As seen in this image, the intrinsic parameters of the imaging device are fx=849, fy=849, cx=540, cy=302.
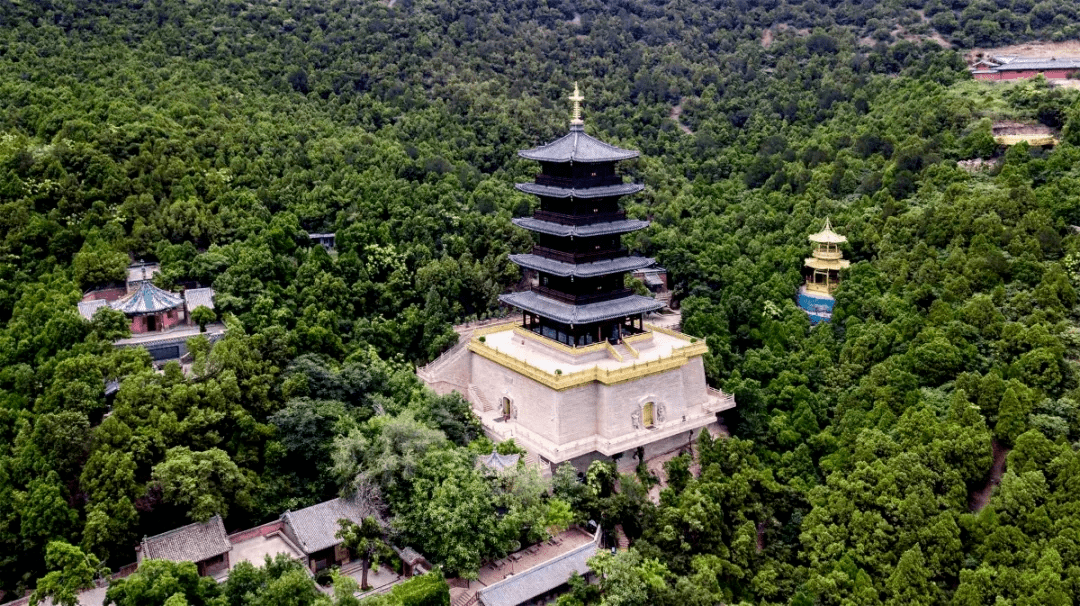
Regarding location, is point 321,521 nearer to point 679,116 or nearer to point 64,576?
point 64,576

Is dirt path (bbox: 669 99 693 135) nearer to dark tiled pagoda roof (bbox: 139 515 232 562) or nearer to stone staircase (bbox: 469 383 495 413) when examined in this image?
stone staircase (bbox: 469 383 495 413)

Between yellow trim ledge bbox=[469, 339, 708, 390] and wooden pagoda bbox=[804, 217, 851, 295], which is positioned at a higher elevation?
wooden pagoda bbox=[804, 217, 851, 295]

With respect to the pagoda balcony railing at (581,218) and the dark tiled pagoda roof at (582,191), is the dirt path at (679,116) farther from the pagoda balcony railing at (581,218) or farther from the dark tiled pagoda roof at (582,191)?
the dark tiled pagoda roof at (582,191)

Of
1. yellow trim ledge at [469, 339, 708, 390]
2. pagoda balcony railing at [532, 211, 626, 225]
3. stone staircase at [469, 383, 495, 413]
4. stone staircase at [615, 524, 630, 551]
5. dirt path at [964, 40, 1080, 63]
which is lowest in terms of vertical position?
stone staircase at [615, 524, 630, 551]

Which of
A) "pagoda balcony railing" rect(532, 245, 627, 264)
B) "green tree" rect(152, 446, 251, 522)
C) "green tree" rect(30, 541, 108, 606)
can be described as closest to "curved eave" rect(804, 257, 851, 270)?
"pagoda balcony railing" rect(532, 245, 627, 264)

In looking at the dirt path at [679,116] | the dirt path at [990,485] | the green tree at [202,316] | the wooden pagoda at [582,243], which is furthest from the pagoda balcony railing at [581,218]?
the dirt path at [679,116]

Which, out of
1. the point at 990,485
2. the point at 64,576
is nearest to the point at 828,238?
the point at 990,485

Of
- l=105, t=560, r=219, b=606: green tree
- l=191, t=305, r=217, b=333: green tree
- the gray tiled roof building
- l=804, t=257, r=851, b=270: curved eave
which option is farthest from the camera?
l=804, t=257, r=851, b=270: curved eave
